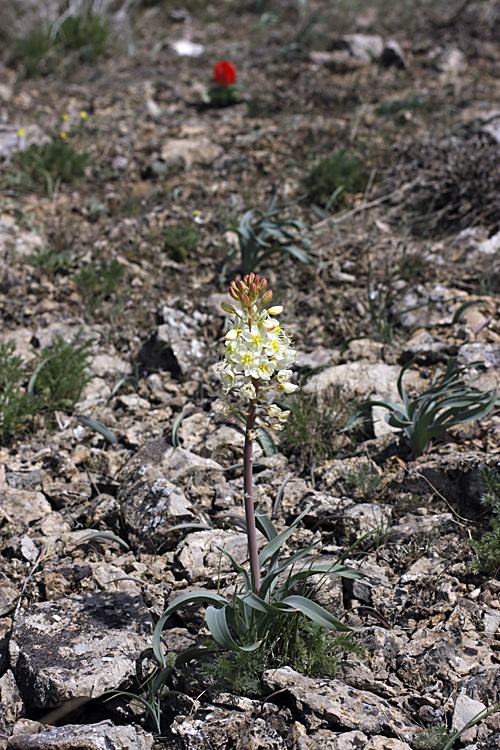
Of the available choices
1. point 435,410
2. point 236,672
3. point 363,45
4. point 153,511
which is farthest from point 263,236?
point 363,45

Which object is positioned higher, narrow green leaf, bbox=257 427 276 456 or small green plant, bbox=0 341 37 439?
narrow green leaf, bbox=257 427 276 456

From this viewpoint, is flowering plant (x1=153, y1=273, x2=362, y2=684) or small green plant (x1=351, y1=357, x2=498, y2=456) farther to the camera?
small green plant (x1=351, y1=357, x2=498, y2=456)

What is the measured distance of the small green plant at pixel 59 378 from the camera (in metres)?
3.57

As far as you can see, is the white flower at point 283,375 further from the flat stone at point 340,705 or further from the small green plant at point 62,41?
the small green plant at point 62,41

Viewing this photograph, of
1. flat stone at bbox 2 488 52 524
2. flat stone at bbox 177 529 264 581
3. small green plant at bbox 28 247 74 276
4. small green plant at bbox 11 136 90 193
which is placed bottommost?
flat stone at bbox 2 488 52 524

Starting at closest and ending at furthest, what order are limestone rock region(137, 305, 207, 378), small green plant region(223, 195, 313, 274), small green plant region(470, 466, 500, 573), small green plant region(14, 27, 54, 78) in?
small green plant region(470, 466, 500, 573) < limestone rock region(137, 305, 207, 378) < small green plant region(223, 195, 313, 274) < small green plant region(14, 27, 54, 78)

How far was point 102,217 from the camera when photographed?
5.11 meters

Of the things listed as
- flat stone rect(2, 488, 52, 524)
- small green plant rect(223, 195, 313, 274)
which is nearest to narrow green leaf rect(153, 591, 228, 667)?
flat stone rect(2, 488, 52, 524)

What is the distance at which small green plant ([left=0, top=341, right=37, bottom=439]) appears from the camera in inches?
131

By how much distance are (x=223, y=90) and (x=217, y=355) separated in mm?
3615

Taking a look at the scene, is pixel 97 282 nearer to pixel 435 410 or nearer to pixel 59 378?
pixel 59 378

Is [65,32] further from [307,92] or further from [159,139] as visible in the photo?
[307,92]

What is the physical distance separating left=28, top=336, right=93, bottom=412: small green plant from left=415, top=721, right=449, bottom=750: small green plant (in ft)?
8.19

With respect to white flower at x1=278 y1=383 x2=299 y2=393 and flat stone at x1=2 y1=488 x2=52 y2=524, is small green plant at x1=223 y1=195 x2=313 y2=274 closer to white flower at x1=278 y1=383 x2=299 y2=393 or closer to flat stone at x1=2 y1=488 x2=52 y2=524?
flat stone at x1=2 y1=488 x2=52 y2=524
